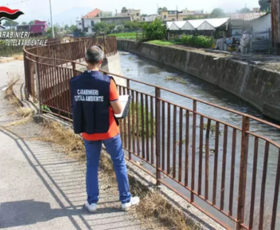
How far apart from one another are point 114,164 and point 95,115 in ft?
2.06

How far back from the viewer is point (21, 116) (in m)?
8.48

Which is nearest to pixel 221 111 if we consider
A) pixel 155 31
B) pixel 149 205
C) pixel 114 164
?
pixel 149 205

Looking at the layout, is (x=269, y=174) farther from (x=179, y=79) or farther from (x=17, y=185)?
(x=179, y=79)

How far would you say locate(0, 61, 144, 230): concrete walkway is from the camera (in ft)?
13.3

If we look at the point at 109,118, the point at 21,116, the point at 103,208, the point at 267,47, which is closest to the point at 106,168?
the point at 103,208

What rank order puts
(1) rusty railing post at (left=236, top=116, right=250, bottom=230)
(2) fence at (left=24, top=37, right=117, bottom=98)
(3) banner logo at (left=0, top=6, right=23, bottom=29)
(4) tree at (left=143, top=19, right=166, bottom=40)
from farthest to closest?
(4) tree at (left=143, top=19, right=166, bottom=40) < (3) banner logo at (left=0, top=6, right=23, bottom=29) < (2) fence at (left=24, top=37, right=117, bottom=98) < (1) rusty railing post at (left=236, top=116, right=250, bottom=230)

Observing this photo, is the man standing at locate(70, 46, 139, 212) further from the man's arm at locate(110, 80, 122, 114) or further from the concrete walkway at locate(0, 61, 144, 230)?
the concrete walkway at locate(0, 61, 144, 230)

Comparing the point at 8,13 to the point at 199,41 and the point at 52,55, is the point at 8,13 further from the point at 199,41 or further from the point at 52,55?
the point at 199,41

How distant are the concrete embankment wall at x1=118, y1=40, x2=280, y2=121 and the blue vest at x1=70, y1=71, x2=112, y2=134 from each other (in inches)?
569

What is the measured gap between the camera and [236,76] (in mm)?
23797

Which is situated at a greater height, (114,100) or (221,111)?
(114,100)

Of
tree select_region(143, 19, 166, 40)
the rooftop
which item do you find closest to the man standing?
tree select_region(143, 19, 166, 40)

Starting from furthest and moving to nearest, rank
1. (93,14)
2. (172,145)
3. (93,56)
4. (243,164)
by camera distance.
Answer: (93,14) → (172,145) → (93,56) → (243,164)

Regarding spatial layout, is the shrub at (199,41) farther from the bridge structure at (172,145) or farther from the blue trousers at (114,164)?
the blue trousers at (114,164)
